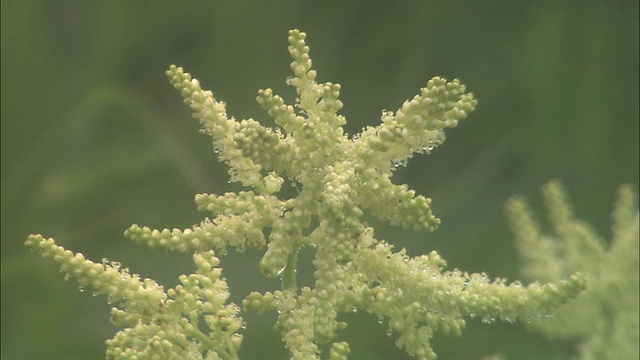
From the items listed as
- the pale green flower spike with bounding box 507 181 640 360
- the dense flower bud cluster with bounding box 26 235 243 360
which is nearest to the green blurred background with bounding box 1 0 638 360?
the pale green flower spike with bounding box 507 181 640 360

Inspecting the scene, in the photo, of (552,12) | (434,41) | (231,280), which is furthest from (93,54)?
(552,12)

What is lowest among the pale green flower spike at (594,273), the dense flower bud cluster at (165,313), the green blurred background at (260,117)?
the dense flower bud cluster at (165,313)

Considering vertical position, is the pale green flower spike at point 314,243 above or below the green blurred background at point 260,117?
below

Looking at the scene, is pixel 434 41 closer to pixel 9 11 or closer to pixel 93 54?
pixel 93 54

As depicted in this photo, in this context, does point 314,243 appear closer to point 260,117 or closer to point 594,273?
point 594,273

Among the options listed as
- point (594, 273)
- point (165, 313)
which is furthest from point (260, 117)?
point (165, 313)

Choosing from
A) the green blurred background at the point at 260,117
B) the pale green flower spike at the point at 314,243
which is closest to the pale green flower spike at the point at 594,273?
the pale green flower spike at the point at 314,243

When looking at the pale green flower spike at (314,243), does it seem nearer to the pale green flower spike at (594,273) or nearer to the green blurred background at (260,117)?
the pale green flower spike at (594,273)
